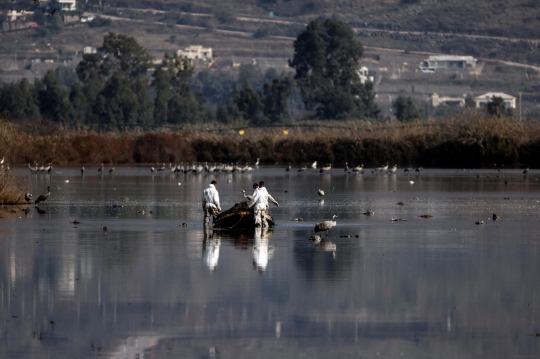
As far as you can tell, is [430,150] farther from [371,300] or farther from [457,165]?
[371,300]

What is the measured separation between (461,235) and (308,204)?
13.2 meters

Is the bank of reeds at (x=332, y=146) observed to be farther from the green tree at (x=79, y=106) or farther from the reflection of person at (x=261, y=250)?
the reflection of person at (x=261, y=250)

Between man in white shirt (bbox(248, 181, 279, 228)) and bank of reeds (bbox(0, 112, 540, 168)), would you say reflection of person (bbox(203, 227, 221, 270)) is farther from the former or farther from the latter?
bank of reeds (bbox(0, 112, 540, 168))

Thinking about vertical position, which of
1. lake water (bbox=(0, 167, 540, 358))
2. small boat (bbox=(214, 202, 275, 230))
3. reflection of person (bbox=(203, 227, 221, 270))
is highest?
small boat (bbox=(214, 202, 275, 230))

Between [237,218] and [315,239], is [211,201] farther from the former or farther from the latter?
[315,239]

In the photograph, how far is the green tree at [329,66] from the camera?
162 metres

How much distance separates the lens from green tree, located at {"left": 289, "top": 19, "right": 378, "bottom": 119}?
162000 mm

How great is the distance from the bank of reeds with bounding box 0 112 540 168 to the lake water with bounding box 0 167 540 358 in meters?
45.4

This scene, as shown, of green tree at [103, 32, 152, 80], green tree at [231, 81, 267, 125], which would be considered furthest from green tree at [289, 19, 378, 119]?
green tree at [103, 32, 152, 80]

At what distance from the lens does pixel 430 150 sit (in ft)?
299

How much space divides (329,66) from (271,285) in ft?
477

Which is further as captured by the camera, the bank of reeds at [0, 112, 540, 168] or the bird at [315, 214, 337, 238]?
the bank of reeds at [0, 112, 540, 168]

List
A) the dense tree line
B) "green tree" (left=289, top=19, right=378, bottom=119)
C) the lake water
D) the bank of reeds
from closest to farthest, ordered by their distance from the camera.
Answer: the lake water < the bank of reeds < the dense tree line < "green tree" (left=289, top=19, right=378, bottom=119)

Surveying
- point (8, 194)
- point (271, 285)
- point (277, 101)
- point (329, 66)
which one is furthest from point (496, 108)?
point (271, 285)
